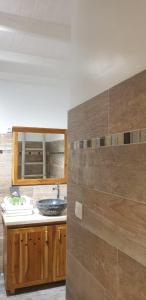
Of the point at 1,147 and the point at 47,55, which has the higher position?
the point at 47,55

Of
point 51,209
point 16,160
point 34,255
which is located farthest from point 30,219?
point 16,160

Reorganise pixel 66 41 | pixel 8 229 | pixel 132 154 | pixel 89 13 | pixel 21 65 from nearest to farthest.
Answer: pixel 132 154, pixel 89 13, pixel 66 41, pixel 8 229, pixel 21 65

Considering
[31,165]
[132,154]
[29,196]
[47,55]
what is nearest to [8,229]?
[29,196]

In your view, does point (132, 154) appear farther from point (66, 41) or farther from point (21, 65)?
point (21, 65)

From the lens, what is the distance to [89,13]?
5.22ft

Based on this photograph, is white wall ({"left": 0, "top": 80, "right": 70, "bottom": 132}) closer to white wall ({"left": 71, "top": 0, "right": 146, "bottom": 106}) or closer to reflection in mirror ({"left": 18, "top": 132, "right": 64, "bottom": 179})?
reflection in mirror ({"left": 18, "top": 132, "right": 64, "bottom": 179})

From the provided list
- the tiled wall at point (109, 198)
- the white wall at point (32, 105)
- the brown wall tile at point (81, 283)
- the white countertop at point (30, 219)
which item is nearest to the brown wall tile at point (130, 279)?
the tiled wall at point (109, 198)

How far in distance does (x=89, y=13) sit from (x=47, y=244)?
235 cm

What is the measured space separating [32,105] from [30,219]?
1.50 metres

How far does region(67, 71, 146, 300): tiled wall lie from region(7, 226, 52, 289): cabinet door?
3.58ft

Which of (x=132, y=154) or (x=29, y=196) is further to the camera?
(x=29, y=196)

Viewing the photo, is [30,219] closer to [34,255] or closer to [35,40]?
[34,255]

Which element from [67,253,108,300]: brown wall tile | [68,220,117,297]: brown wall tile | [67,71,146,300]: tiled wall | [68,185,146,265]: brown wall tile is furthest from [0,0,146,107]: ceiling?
[67,253,108,300]: brown wall tile

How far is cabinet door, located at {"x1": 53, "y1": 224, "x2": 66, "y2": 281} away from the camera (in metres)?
3.00
